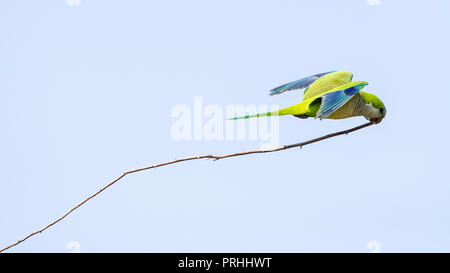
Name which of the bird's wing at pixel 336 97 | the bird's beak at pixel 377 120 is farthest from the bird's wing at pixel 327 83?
the bird's beak at pixel 377 120

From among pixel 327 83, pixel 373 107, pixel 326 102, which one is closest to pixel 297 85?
pixel 327 83

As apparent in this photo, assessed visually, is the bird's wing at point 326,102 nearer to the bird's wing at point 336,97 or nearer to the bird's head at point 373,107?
the bird's wing at point 336,97

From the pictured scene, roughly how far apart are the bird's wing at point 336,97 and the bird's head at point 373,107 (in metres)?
0.15

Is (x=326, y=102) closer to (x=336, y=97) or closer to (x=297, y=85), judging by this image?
(x=336, y=97)

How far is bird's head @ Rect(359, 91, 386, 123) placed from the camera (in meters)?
2.67

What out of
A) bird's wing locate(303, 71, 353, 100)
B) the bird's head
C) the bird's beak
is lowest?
the bird's beak

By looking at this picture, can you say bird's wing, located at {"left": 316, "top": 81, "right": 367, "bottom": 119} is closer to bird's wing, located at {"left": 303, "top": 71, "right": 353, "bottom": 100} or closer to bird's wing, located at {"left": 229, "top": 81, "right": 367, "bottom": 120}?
bird's wing, located at {"left": 229, "top": 81, "right": 367, "bottom": 120}

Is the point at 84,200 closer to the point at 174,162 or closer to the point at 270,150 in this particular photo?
the point at 174,162

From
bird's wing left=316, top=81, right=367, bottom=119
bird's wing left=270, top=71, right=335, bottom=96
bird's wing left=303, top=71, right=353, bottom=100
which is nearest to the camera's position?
bird's wing left=316, top=81, right=367, bottom=119

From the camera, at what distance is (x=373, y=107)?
267 centimetres

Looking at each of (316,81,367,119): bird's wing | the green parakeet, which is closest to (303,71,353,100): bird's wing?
the green parakeet

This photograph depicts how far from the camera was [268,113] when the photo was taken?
93.8 inches

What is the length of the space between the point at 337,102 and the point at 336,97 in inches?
2.0

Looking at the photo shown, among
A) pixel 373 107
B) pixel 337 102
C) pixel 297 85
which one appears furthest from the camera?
pixel 297 85
